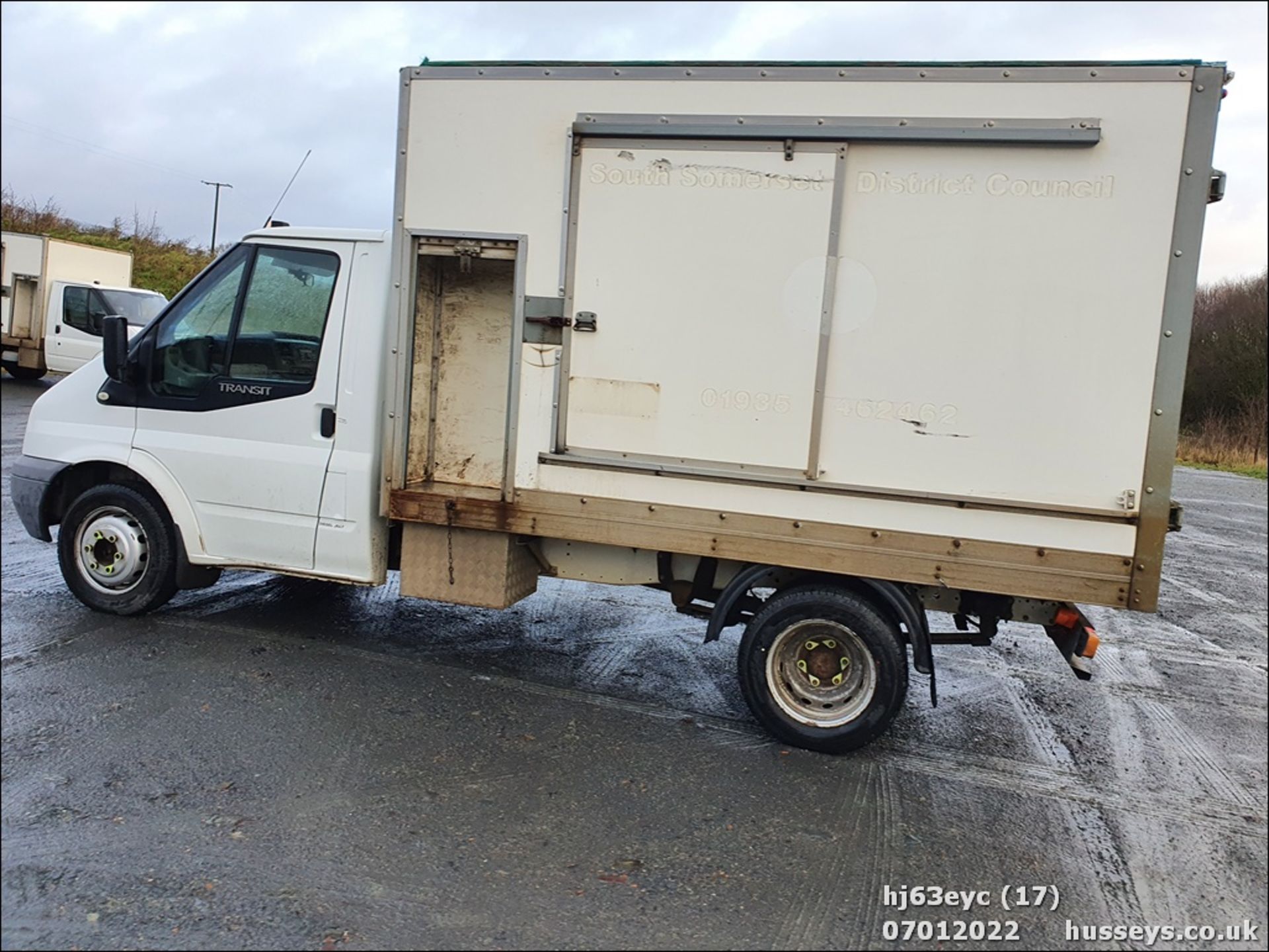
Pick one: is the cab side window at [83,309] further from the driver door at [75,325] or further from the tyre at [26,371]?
the tyre at [26,371]

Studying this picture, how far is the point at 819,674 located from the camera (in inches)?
183

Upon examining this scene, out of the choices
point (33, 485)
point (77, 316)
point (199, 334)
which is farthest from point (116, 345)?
point (77, 316)

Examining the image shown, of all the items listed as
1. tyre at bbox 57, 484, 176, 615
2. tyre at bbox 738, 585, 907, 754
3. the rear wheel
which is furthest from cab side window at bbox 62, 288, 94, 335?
tyre at bbox 738, 585, 907, 754

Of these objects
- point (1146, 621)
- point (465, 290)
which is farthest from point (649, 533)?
point (1146, 621)

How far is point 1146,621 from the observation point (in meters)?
7.77

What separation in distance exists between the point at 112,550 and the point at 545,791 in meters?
3.34

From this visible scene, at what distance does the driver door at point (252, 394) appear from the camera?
17.0ft

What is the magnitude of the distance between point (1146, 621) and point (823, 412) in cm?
505

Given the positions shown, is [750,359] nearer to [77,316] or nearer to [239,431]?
[239,431]

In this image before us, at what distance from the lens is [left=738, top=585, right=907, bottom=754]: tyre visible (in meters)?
4.45

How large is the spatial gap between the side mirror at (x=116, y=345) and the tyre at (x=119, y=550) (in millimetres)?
711

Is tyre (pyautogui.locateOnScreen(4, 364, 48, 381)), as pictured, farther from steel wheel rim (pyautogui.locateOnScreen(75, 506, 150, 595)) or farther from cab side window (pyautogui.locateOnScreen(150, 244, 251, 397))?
cab side window (pyautogui.locateOnScreen(150, 244, 251, 397))

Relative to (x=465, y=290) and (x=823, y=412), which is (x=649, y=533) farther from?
(x=465, y=290)

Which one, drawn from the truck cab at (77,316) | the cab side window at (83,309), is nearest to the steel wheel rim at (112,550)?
the truck cab at (77,316)
